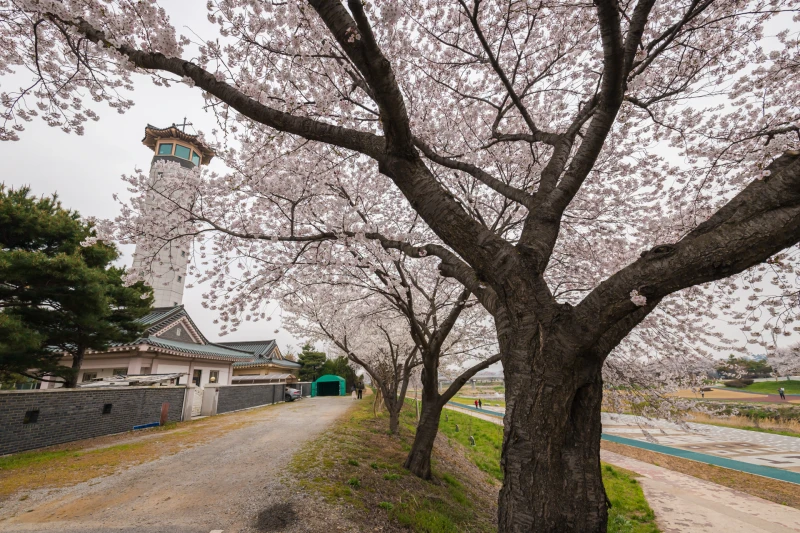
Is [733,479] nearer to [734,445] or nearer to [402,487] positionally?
[734,445]

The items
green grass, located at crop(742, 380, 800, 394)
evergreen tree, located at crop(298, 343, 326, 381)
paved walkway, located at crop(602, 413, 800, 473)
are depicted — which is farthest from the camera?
green grass, located at crop(742, 380, 800, 394)

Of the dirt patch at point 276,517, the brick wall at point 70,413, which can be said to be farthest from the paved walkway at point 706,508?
the brick wall at point 70,413

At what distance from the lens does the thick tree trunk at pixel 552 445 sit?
2.66 metres

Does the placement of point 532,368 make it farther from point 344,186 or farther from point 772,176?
point 344,186

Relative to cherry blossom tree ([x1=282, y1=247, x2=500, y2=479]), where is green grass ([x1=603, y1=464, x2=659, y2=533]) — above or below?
below

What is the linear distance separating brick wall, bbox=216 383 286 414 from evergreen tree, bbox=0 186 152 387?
6443mm

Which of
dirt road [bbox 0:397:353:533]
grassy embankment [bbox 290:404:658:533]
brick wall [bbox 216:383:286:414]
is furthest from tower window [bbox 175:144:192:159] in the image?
dirt road [bbox 0:397:353:533]

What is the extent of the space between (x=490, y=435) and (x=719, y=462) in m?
9.82

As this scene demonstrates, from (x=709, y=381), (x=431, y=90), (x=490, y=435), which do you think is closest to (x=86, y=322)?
(x=431, y=90)

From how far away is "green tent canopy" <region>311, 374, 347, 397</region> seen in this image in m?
34.6

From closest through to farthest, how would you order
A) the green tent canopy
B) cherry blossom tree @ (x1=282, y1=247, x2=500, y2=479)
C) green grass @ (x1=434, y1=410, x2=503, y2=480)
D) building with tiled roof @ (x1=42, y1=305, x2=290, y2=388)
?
cherry blossom tree @ (x1=282, y1=247, x2=500, y2=479), green grass @ (x1=434, y1=410, x2=503, y2=480), building with tiled roof @ (x1=42, y1=305, x2=290, y2=388), the green tent canopy

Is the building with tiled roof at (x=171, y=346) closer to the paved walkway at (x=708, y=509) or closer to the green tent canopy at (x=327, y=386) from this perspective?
the green tent canopy at (x=327, y=386)

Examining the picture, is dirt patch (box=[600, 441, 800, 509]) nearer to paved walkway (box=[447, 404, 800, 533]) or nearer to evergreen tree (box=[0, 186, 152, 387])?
paved walkway (box=[447, 404, 800, 533])

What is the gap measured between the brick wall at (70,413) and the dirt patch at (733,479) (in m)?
19.2
